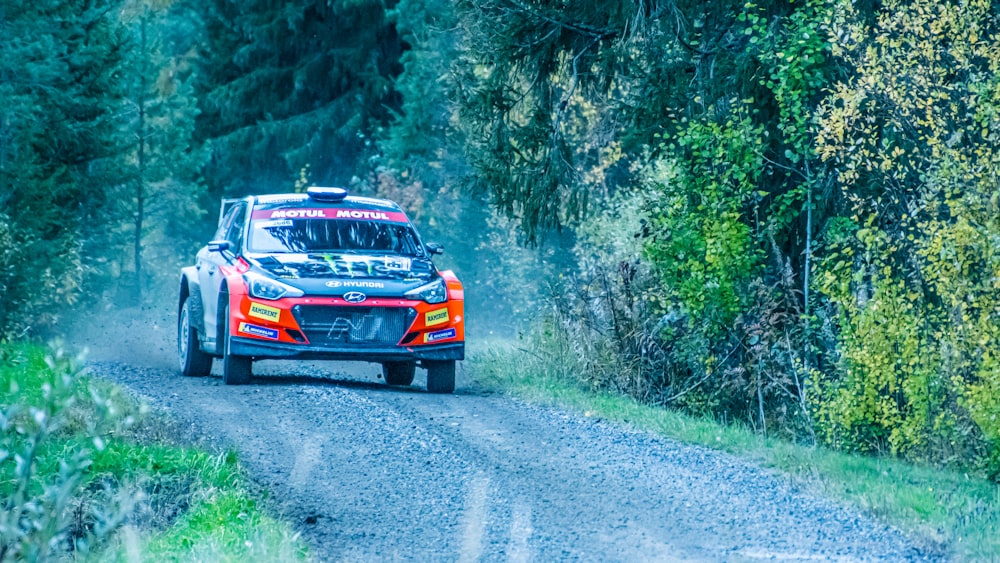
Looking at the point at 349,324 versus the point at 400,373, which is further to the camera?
the point at 400,373

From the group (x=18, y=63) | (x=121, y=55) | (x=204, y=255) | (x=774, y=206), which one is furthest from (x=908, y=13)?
(x=121, y=55)

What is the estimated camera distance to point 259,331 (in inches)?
562

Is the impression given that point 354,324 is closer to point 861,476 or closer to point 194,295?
point 194,295

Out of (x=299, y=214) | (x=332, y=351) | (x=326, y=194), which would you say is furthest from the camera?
(x=326, y=194)

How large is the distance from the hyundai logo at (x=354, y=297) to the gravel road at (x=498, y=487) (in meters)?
0.95

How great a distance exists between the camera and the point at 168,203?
4294 cm

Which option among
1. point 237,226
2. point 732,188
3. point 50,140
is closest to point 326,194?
point 237,226

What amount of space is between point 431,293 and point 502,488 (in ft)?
18.8

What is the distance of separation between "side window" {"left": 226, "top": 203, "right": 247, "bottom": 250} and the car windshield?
20cm

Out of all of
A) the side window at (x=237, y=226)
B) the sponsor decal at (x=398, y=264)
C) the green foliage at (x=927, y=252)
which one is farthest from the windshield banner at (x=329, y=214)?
the green foliage at (x=927, y=252)

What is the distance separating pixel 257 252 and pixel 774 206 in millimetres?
5521

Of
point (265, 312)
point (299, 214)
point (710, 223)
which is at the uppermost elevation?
point (710, 223)

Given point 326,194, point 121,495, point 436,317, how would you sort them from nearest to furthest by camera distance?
point 121,495
point 436,317
point 326,194

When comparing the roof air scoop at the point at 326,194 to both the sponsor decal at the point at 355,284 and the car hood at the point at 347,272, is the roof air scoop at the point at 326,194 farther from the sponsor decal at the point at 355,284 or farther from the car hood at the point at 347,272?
the sponsor decal at the point at 355,284
